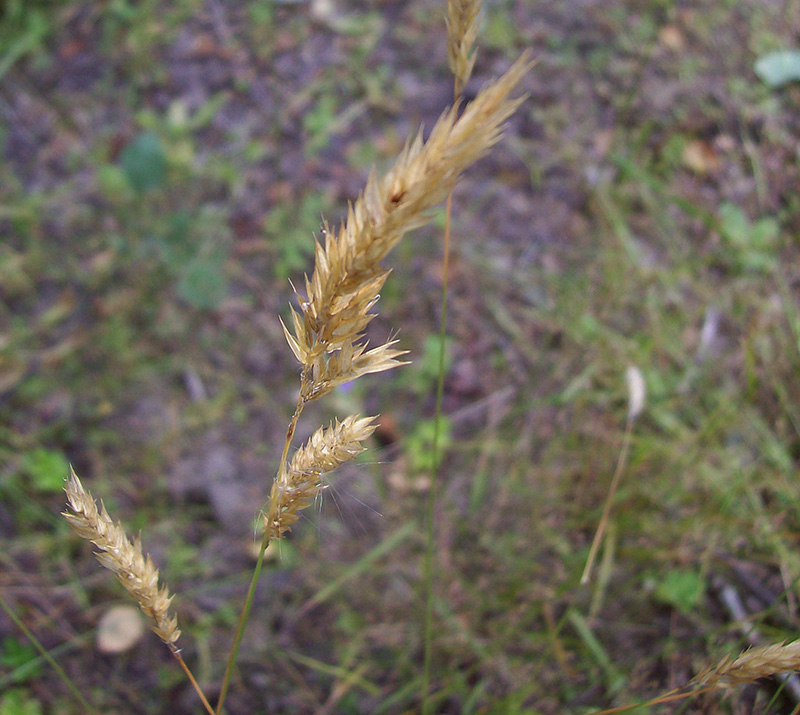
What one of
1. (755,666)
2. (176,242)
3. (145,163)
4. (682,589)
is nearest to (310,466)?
(755,666)

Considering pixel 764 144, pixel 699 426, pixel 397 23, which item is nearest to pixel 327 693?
pixel 699 426

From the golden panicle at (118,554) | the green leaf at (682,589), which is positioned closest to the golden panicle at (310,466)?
the golden panicle at (118,554)

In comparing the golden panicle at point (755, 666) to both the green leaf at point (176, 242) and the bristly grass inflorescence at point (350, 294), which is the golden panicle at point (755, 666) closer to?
the bristly grass inflorescence at point (350, 294)

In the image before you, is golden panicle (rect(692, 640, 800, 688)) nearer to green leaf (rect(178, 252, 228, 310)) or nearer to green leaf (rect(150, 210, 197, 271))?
green leaf (rect(178, 252, 228, 310))

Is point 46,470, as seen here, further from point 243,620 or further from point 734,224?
point 734,224

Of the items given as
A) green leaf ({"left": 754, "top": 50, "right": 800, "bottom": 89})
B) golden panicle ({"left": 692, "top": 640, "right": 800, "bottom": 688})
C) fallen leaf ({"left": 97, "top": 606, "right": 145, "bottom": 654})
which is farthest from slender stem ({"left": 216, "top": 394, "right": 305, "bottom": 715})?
green leaf ({"left": 754, "top": 50, "right": 800, "bottom": 89})

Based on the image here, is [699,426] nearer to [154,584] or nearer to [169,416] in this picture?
[154,584]
